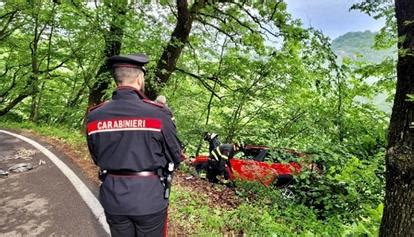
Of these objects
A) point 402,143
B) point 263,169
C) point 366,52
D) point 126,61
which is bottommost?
point 263,169

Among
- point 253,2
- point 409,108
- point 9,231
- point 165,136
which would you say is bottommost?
point 9,231

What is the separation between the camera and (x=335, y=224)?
22.0ft

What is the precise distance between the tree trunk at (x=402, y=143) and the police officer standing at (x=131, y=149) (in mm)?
2115

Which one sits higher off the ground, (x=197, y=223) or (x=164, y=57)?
(x=164, y=57)

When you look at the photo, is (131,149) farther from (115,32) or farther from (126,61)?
(115,32)

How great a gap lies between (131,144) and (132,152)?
67 mm

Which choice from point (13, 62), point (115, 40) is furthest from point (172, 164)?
point (13, 62)

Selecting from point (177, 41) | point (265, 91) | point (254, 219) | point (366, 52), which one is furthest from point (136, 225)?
point (366, 52)

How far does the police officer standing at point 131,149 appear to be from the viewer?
2.99 meters

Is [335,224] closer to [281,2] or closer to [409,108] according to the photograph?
[409,108]

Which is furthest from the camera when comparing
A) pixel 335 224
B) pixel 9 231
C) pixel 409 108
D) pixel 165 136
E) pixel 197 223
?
pixel 335 224

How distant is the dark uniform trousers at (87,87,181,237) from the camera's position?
2.99 meters

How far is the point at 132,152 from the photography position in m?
2.98

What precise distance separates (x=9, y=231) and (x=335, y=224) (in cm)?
545
